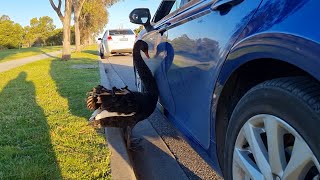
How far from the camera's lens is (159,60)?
155 inches

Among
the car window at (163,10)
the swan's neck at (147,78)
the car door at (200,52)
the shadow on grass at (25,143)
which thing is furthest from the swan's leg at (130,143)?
the car window at (163,10)

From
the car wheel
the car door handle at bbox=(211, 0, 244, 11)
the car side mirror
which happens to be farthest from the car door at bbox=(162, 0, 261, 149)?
the car side mirror

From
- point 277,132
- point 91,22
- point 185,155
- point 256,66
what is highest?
point 256,66

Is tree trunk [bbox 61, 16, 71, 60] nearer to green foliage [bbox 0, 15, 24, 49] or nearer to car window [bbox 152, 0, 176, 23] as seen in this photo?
car window [bbox 152, 0, 176, 23]

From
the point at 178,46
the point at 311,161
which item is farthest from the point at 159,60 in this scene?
the point at 311,161

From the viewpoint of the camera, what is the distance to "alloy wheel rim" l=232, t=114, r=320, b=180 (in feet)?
5.19

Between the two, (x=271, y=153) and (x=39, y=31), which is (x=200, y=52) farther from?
(x=39, y=31)

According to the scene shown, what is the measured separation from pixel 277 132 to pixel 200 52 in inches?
39.0

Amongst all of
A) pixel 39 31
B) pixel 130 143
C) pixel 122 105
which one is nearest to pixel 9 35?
pixel 39 31

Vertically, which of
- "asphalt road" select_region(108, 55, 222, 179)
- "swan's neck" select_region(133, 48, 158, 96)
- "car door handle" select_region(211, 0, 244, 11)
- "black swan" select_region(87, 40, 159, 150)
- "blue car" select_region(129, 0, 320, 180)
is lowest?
"asphalt road" select_region(108, 55, 222, 179)

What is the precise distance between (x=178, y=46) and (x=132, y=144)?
5.04ft

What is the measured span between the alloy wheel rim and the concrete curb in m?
1.37

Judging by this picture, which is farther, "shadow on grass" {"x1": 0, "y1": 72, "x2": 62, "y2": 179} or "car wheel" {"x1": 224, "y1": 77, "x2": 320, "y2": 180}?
"shadow on grass" {"x1": 0, "y1": 72, "x2": 62, "y2": 179}

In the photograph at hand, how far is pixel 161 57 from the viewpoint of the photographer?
3844mm
